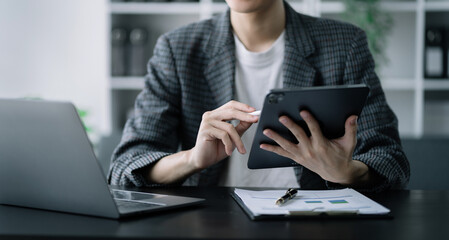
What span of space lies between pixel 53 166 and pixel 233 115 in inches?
14.2

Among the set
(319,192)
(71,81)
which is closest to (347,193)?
(319,192)

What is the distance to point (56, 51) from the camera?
3.29 metres

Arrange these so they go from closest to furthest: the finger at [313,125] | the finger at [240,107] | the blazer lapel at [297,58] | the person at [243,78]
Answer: the finger at [313,125], the finger at [240,107], the person at [243,78], the blazer lapel at [297,58]

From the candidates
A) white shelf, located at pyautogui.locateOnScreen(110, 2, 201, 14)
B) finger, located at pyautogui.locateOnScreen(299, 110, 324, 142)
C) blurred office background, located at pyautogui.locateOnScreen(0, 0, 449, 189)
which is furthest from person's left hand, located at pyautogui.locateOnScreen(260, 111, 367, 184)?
white shelf, located at pyautogui.locateOnScreen(110, 2, 201, 14)

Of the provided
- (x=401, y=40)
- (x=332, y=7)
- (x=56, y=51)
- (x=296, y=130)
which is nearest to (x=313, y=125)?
(x=296, y=130)

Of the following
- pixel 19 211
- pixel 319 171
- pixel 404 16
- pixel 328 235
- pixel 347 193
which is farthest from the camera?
pixel 404 16

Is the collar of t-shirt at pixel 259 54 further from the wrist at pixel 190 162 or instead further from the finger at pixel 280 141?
the finger at pixel 280 141

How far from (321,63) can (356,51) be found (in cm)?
10

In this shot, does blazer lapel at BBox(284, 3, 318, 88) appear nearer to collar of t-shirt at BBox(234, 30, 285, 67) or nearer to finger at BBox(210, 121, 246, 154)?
collar of t-shirt at BBox(234, 30, 285, 67)

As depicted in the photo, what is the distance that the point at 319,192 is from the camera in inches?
37.9

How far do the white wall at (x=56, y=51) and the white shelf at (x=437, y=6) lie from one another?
192cm

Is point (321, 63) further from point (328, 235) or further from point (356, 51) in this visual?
point (328, 235)

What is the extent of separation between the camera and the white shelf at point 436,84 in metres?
2.88

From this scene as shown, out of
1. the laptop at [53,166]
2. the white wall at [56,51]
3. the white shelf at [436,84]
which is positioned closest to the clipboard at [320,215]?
the laptop at [53,166]
